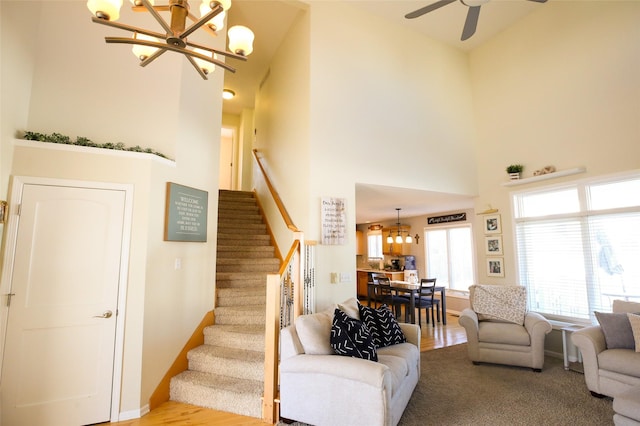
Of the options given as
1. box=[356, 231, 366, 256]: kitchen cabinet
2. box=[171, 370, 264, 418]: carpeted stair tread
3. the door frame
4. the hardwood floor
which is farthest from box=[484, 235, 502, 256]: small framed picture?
box=[356, 231, 366, 256]: kitchen cabinet

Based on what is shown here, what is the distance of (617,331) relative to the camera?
332 centimetres

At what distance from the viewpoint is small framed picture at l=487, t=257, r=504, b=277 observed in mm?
5215

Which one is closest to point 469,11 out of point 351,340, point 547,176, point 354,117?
point 354,117

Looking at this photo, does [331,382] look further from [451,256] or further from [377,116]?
[451,256]

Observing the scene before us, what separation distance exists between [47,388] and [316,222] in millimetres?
2989

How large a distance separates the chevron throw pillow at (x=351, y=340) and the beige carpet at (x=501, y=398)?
0.70 metres

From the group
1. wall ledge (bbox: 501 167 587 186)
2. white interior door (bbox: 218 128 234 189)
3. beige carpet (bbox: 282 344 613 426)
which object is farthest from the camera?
white interior door (bbox: 218 128 234 189)

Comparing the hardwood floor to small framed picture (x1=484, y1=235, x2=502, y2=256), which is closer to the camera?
the hardwood floor

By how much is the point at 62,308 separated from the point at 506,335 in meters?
4.85

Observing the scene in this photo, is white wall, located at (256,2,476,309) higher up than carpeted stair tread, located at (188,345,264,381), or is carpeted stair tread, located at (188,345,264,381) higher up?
white wall, located at (256,2,476,309)

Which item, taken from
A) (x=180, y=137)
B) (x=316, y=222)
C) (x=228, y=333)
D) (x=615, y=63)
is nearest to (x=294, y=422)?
(x=228, y=333)

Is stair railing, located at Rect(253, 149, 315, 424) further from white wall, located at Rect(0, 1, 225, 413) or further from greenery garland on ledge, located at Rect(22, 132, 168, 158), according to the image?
greenery garland on ledge, located at Rect(22, 132, 168, 158)

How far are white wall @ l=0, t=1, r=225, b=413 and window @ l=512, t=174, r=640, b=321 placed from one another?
4762mm

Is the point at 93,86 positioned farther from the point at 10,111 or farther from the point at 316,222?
the point at 316,222
